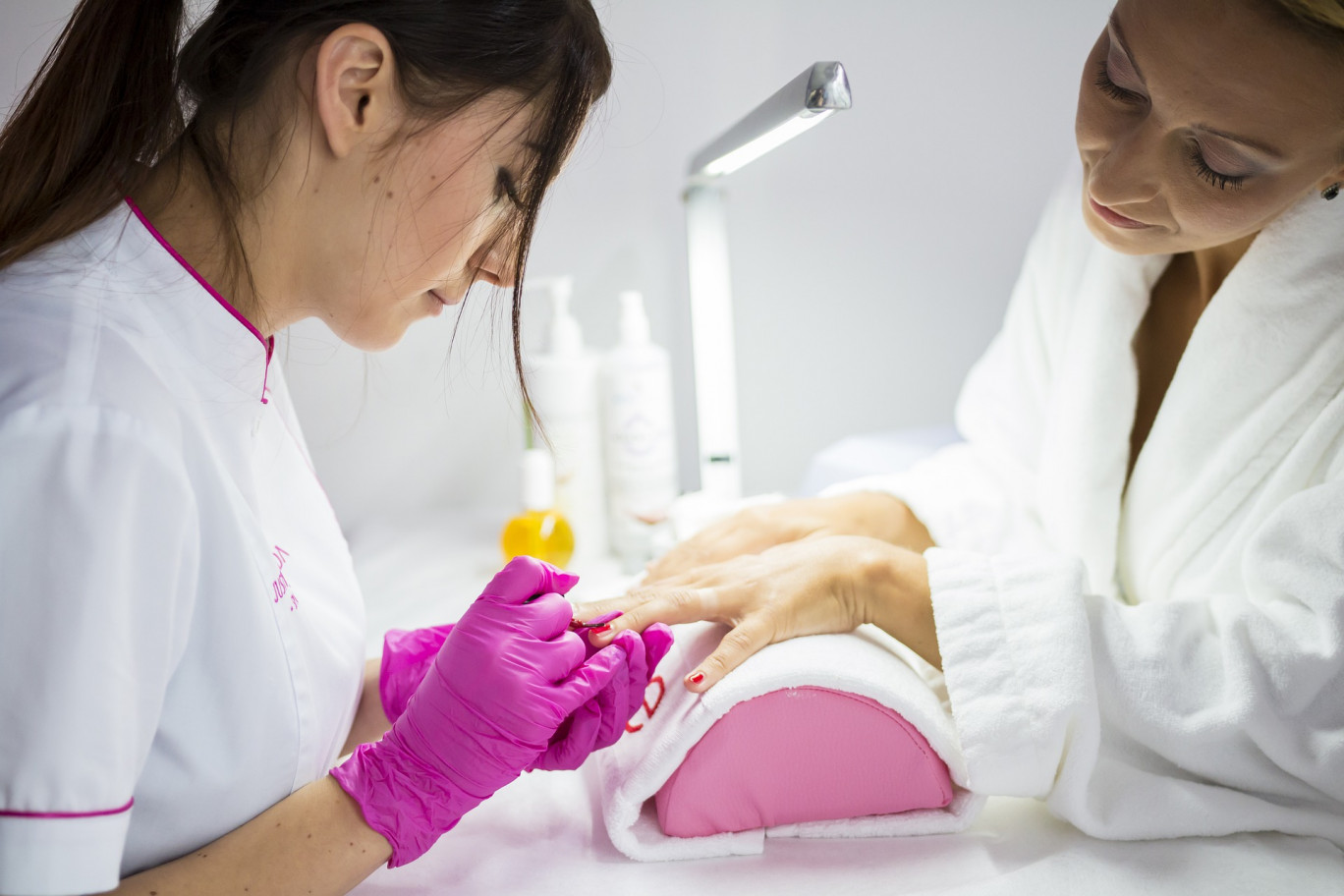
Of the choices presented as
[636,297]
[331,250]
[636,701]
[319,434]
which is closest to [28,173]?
[331,250]

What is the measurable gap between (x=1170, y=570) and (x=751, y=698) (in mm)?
505

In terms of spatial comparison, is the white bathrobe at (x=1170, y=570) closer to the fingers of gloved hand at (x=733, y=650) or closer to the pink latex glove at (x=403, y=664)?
the fingers of gloved hand at (x=733, y=650)

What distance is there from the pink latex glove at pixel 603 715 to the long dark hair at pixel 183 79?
1.40 feet

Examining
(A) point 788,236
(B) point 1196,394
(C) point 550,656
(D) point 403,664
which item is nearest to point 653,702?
(C) point 550,656

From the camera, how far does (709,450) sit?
1307 mm

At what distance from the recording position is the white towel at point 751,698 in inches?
29.7

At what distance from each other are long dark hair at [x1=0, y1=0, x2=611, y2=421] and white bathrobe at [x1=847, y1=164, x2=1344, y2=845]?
1.82ft

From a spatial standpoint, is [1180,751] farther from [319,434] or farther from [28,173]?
[319,434]

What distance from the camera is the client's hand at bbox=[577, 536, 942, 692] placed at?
83 cm

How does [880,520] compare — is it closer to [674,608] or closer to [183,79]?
[674,608]

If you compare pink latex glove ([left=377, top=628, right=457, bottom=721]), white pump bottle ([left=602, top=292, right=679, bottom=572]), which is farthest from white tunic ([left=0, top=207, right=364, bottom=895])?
white pump bottle ([left=602, top=292, right=679, bottom=572])

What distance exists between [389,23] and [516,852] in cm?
62

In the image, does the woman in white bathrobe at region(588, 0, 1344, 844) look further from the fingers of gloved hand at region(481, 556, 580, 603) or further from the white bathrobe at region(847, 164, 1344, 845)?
the fingers of gloved hand at region(481, 556, 580, 603)

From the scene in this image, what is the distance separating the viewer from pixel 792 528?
41.6 inches
